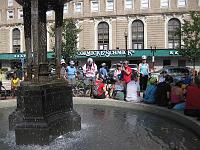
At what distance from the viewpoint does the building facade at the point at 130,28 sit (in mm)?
55219

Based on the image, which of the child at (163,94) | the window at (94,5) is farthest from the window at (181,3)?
the child at (163,94)

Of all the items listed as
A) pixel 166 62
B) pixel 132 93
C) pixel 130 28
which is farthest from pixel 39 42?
pixel 130 28

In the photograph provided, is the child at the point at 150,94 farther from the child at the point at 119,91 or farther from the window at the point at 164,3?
the window at the point at 164,3

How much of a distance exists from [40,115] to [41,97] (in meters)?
0.40

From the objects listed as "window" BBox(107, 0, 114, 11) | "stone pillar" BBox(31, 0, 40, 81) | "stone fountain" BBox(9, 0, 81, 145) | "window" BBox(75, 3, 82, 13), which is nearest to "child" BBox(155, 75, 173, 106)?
"stone fountain" BBox(9, 0, 81, 145)

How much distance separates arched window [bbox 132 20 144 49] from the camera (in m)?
57.2

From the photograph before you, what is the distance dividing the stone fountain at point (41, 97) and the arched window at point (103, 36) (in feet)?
159

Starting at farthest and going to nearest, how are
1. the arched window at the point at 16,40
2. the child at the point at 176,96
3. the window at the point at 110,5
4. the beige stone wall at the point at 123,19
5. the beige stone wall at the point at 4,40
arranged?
the beige stone wall at the point at 4,40 → the arched window at the point at 16,40 → the window at the point at 110,5 → the beige stone wall at the point at 123,19 → the child at the point at 176,96

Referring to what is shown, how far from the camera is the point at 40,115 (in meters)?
8.83

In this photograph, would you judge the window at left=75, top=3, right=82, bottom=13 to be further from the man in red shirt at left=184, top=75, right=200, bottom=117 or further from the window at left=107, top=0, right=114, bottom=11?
the man in red shirt at left=184, top=75, right=200, bottom=117

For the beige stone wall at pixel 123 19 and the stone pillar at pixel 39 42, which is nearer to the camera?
the stone pillar at pixel 39 42

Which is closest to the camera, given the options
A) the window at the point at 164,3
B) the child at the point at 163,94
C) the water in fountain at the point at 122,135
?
the water in fountain at the point at 122,135

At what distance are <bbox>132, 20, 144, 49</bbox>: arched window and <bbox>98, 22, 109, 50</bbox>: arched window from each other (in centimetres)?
409

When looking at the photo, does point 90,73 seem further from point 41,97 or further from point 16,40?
point 16,40
